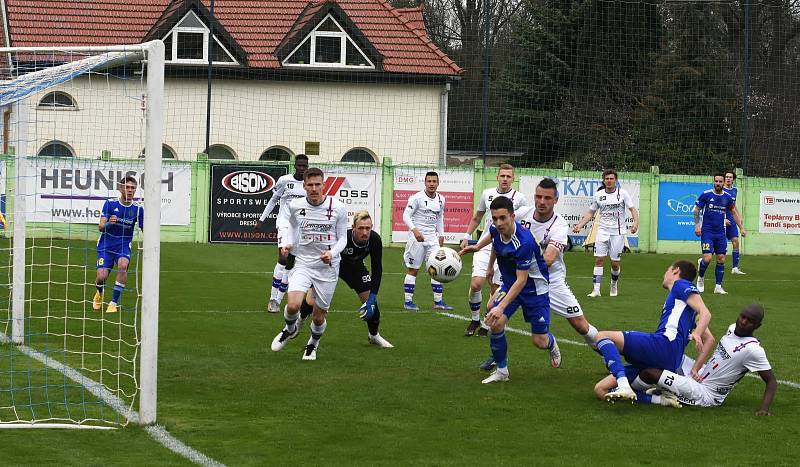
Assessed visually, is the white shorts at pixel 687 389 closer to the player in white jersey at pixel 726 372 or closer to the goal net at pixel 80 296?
the player in white jersey at pixel 726 372

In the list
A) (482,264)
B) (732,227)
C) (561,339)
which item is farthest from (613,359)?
(732,227)

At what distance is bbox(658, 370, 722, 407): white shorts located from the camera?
9273 millimetres

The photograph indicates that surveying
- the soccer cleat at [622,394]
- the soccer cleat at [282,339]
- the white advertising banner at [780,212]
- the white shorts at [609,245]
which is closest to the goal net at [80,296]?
the soccer cleat at [282,339]

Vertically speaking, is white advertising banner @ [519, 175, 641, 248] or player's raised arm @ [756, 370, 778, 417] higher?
white advertising banner @ [519, 175, 641, 248]

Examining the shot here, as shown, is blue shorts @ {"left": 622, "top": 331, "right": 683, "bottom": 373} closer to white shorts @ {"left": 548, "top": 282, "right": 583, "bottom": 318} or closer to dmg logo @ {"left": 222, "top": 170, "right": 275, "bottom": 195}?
white shorts @ {"left": 548, "top": 282, "right": 583, "bottom": 318}

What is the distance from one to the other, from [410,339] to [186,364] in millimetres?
3173

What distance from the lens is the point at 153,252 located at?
845cm

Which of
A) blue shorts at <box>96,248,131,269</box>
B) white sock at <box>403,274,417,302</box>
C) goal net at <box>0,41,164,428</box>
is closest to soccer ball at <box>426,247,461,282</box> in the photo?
goal net at <box>0,41,164,428</box>

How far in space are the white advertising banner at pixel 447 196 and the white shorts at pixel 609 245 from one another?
984cm

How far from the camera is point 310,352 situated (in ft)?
38.6

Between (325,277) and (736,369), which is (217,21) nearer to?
(325,277)

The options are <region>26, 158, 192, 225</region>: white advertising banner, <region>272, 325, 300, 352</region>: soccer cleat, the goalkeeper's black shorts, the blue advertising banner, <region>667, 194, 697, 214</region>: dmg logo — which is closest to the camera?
<region>272, 325, 300, 352</region>: soccer cleat

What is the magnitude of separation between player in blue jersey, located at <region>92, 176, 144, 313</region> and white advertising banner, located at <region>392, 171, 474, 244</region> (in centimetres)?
1451

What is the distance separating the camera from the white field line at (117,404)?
7.41 meters
